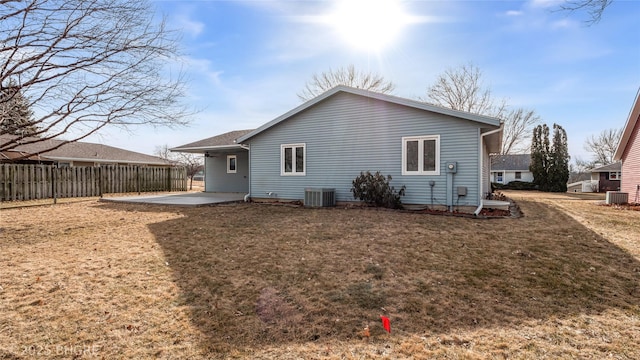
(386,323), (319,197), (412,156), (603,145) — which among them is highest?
(603,145)

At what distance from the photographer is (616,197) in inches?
551

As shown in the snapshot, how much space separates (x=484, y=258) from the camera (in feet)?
15.8

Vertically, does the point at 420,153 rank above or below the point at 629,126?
below

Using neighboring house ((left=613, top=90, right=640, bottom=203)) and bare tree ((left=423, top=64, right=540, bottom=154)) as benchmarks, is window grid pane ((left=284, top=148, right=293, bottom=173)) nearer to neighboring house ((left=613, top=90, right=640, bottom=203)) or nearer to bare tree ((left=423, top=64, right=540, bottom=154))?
neighboring house ((left=613, top=90, right=640, bottom=203))

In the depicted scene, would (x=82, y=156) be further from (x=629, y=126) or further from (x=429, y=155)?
(x=629, y=126)

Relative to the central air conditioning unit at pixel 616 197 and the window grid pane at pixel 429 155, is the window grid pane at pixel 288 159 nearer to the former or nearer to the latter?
the window grid pane at pixel 429 155

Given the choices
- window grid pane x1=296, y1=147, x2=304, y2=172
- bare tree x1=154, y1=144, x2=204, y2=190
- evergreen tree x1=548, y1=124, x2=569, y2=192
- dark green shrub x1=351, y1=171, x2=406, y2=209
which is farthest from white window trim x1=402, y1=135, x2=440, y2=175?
evergreen tree x1=548, y1=124, x2=569, y2=192

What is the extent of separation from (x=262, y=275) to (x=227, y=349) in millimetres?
1659

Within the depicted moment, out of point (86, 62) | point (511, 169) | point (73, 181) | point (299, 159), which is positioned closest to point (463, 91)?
point (511, 169)

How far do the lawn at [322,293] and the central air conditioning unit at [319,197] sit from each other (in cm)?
370

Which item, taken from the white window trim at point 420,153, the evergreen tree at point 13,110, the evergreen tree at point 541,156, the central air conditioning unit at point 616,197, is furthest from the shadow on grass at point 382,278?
the evergreen tree at point 541,156

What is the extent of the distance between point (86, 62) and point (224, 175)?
40.7 ft

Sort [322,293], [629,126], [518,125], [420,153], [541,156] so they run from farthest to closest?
[518,125] < [541,156] < [629,126] < [420,153] < [322,293]

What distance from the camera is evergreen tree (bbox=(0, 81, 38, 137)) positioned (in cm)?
505
